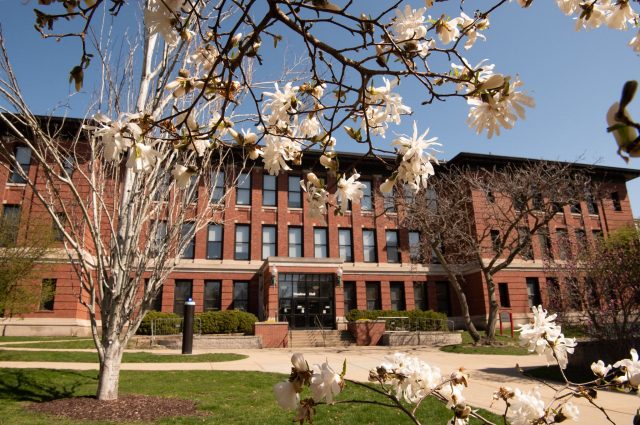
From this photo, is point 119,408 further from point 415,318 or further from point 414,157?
point 415,318

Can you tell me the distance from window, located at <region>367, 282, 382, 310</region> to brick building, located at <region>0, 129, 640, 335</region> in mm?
67

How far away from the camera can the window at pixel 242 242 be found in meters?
27.5

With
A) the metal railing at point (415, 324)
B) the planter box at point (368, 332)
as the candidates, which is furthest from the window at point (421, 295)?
the planter box at point (368, 332)

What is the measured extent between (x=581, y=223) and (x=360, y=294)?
17371 mm

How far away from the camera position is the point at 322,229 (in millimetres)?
29156

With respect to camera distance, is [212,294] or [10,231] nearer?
[10,231]

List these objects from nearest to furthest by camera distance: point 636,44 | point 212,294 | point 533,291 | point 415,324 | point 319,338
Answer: point 636,44 → point 319,338 → point 415,324 → point 212,294 → point 533,291

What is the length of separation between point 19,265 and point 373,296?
64.4 feet

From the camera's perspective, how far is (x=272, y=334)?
814 inches

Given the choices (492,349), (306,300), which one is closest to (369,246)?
(306,300)

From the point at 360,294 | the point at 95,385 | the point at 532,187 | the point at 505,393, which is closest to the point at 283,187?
the point at 360,294

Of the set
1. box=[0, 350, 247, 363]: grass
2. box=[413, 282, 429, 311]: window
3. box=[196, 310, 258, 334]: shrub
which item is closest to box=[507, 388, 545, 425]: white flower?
box=[0, 350, 247, 363]: grass

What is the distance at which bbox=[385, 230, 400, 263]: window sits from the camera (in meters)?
29.8

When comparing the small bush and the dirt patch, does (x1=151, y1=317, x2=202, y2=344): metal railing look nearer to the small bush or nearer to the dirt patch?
the small bush
